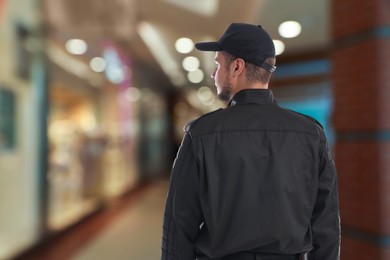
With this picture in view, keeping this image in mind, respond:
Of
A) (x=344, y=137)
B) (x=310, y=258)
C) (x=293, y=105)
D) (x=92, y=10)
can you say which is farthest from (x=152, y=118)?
(x=310, y=258)

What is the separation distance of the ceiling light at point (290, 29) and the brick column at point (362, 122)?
1896 mm

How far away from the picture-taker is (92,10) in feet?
14.6

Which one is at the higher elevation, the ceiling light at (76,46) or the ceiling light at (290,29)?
the ceiling light at (290,29)

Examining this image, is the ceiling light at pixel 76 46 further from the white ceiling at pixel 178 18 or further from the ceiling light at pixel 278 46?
the ceiling light at pixel 278 46

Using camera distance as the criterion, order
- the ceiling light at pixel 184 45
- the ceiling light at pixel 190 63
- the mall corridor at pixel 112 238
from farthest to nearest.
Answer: the ceiling light at pixel 190 63, the ceiling light at pixel 184 45, the mall corridor at pixel 112 238

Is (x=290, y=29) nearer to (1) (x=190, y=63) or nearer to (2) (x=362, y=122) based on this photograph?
(2) (x=362, y=122)

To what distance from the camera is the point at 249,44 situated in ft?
3.49

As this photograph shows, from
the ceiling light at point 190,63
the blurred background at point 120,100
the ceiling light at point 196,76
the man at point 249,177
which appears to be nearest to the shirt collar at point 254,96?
the man at point 249,177

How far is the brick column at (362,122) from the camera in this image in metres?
1.86

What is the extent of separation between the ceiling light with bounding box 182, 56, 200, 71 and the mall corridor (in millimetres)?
2662

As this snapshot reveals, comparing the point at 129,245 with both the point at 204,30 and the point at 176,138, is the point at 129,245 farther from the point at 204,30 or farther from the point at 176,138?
the point at 176,138

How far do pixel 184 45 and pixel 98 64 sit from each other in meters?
1.36

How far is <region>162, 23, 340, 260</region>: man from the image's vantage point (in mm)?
1018

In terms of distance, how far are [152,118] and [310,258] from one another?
32.3 feet
